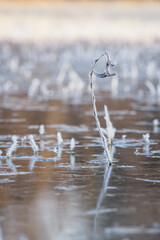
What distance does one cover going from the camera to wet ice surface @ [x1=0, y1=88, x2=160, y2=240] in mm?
7137

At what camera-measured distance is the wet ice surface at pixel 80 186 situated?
7137 mm

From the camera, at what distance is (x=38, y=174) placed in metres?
9.70

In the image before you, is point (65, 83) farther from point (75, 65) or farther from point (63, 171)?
point (63, 171)

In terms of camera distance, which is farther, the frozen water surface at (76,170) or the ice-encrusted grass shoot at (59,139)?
the ice-encrusted grass shoot at (59,139)

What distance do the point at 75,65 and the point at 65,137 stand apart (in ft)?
95.1

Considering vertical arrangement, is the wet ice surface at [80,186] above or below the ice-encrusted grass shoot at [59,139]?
below

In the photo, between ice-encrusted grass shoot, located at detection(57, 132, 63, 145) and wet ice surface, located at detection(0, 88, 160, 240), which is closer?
wet ice surface, located at detection(0, 88, 160, 240)

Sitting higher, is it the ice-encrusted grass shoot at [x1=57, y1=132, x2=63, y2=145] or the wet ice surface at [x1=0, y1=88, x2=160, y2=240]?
the ice-encrusted grass shoot at [x1=57, y1=132, x2=63, y2=145]

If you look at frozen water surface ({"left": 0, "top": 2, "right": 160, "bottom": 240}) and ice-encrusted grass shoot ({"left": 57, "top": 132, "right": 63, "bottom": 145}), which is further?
ice-encrusted grass shoot ({"left": 57, "top": 132, "right": 63, "bottom": 145})

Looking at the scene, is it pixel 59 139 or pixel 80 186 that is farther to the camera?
pixel 59 139

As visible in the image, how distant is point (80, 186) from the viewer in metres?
8.98

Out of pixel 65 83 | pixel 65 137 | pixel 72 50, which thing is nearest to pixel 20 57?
pixel 72 50

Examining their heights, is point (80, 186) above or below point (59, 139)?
below

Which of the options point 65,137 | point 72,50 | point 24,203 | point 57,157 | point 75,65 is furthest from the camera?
point 72,50
